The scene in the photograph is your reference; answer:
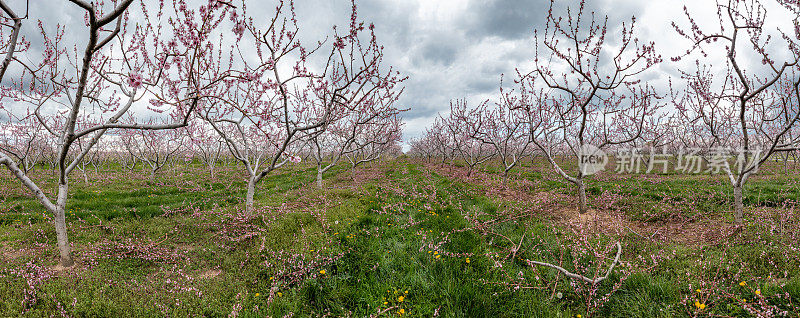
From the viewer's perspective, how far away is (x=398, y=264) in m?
4.87

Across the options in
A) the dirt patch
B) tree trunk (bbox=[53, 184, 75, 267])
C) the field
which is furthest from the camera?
the dirt patch

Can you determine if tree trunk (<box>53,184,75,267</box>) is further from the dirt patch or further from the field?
the dirt patch

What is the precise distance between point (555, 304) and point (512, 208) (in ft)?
15.5

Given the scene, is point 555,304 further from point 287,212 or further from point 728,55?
point 287,212

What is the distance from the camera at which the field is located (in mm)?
3635

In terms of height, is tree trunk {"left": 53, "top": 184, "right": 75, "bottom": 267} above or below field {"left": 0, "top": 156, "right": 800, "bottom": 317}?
above

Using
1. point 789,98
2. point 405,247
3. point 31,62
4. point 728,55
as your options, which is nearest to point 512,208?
point 405,247

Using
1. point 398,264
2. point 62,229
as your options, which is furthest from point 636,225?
point 62,229

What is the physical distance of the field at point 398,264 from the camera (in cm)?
363

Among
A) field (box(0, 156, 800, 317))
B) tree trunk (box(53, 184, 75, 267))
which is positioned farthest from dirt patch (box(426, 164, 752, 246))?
tree trunk (box(53, 184, 75, 267))

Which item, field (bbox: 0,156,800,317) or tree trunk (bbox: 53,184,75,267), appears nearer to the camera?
field (bbox: 0,156,800,317)

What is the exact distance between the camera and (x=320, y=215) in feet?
23.2

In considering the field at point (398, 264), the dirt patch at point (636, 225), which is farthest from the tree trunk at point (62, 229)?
the dirt patch at point (636, 225)

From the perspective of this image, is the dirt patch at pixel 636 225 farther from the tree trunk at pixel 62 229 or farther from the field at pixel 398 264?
the tree trunk at pixel 62 229
